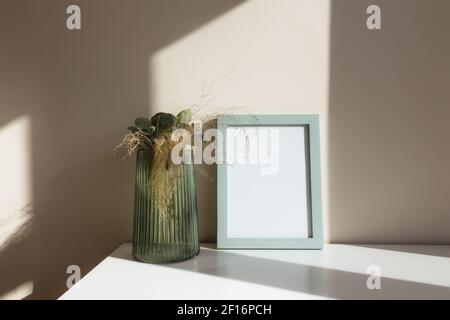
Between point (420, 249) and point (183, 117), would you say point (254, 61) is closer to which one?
point (183, 117)

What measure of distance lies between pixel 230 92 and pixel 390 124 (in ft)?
1.72

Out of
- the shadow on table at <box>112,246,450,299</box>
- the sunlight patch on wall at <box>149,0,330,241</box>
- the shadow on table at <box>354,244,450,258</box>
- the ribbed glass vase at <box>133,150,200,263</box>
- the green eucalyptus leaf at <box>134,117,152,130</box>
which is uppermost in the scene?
the sunlight patch on wall at <box>149,0,330,241</box>

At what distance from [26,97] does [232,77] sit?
2.23 ft

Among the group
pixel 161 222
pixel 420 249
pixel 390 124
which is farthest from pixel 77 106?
pixel 420 249

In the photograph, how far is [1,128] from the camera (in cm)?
123

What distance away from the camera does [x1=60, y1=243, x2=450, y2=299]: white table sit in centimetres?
87

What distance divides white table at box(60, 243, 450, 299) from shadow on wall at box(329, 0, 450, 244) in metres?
0.11

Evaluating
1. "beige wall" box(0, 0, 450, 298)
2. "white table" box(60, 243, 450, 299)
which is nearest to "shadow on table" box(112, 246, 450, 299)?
"white table" box(60, 243, 450, 299)

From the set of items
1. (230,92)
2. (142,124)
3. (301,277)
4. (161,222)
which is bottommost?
(301,277)

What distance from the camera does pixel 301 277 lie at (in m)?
0.96

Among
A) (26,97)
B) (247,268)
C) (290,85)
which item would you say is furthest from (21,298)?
(290,85)

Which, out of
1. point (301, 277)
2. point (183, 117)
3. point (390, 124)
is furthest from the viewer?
point (390, 124)

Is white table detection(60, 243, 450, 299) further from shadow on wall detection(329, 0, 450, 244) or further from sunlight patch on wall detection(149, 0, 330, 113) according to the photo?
sunlight patch on wall detection(149, 0, 330, 113)

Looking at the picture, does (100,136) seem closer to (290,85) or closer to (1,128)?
→ (1,128)
